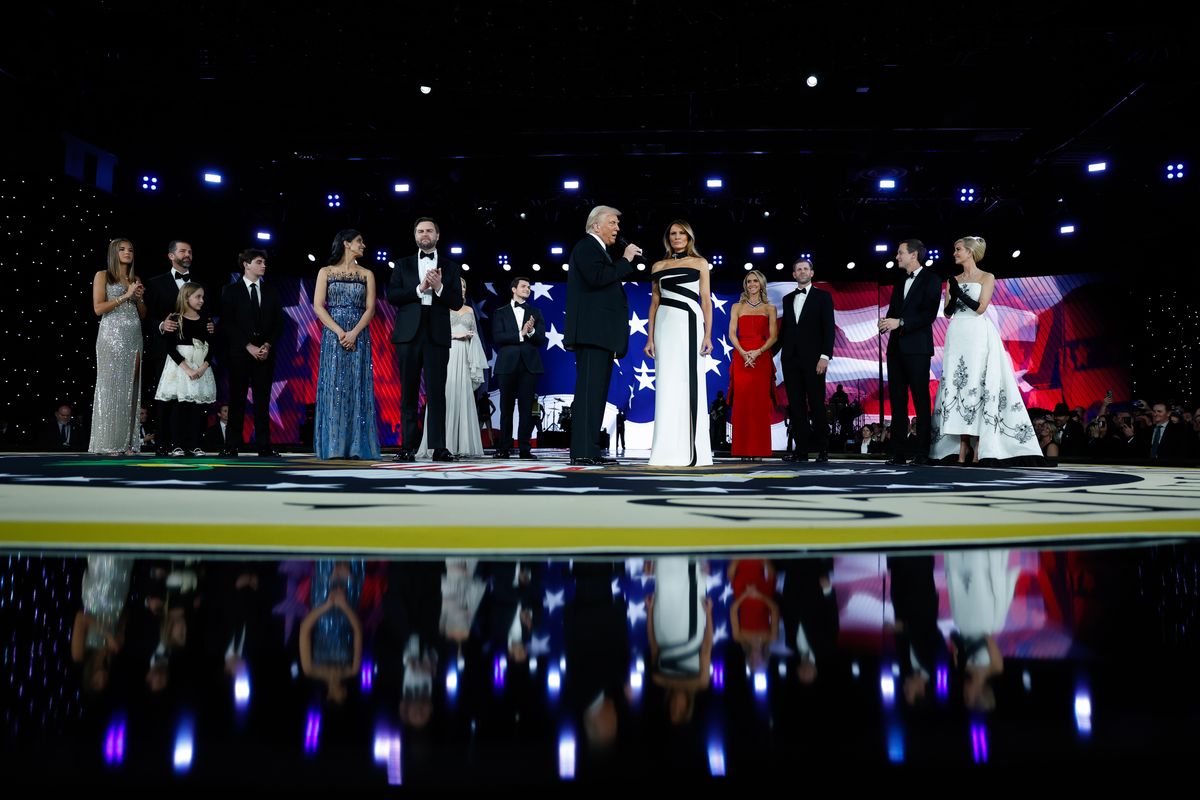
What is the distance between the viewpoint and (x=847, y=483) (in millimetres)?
3283

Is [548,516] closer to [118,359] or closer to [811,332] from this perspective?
[811,332]

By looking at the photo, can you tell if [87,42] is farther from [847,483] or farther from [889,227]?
[889,227]

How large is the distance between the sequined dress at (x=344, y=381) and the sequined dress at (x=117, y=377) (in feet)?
5.55

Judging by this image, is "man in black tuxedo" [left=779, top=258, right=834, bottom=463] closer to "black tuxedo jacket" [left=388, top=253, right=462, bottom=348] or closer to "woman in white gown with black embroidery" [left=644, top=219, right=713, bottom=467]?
"woman in white gown with black embroidery" [left=644, top=219, right=713, bottom=467]

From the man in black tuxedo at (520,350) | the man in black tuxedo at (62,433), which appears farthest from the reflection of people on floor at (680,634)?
the man in black tuxedo at (62,433)

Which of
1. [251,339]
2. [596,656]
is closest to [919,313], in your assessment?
[251,339]

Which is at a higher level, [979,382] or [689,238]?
[689,238]

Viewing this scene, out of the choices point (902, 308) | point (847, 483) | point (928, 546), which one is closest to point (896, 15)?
point (902, 308)

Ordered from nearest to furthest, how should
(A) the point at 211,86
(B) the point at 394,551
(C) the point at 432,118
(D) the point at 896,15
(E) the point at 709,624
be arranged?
(E) the point at 709,624 → (B) the point at 394,551 → (D) the point at 896,15 → (A) the point at 211,86 → (C) the point at 432,118

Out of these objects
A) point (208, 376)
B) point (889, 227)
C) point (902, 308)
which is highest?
point (889, 227)

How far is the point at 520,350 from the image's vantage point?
727 cm

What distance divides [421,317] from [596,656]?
4.81m

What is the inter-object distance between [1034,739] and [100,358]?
6762mm

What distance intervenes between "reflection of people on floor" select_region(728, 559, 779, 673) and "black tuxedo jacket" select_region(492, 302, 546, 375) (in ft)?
19.5
